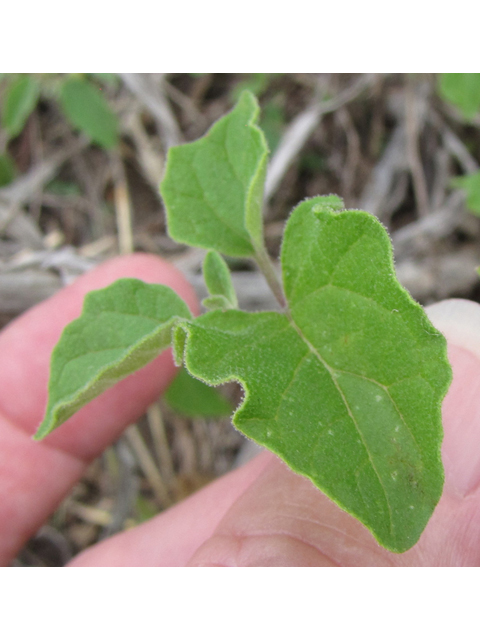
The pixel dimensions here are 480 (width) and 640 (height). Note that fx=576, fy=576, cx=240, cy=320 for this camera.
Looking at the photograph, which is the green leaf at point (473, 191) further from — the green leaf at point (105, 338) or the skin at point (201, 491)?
the green leaf at point (105, 338)

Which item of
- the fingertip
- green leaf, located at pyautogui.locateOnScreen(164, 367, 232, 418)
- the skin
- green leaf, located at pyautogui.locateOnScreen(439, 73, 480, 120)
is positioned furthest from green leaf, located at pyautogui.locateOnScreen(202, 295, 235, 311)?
green leaf, located at pyautogui.locateOnScreen(439, 73, 480, 120)

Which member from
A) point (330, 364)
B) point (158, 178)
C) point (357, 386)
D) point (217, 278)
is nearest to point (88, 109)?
point (158, 178)

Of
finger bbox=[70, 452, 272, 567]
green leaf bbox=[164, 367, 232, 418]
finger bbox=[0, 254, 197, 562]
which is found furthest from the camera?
green leaf bbox=[164, 367, 232, 418]

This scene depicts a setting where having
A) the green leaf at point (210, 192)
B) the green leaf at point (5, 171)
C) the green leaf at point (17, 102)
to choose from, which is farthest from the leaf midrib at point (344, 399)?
the green leaf at point (5, 171)

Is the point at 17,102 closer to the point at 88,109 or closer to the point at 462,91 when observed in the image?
the point at 88,109

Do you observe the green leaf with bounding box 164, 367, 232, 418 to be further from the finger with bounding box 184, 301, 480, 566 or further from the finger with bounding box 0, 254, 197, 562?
the finger with bounding box 184, 301, 480, 566
